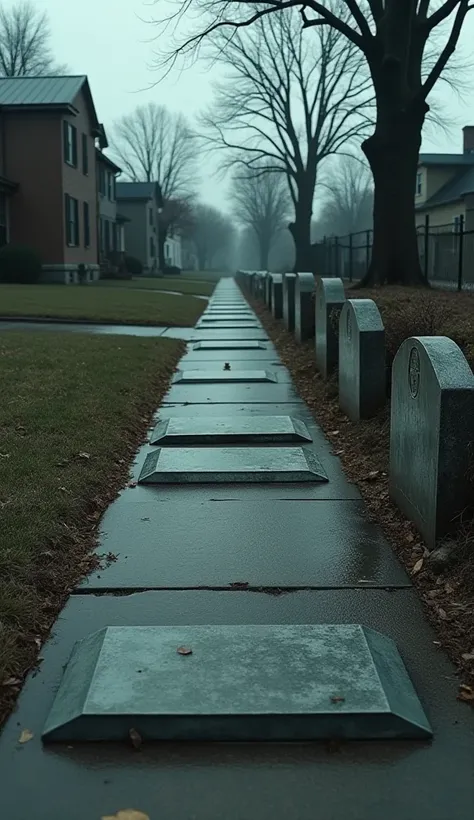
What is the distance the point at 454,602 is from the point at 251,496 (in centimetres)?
198

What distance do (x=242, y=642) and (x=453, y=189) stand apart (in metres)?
43.4

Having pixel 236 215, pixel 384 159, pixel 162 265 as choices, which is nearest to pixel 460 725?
pixel 384 159

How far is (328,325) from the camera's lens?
9625 millimetres

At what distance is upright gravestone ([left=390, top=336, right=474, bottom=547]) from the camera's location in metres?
4.18

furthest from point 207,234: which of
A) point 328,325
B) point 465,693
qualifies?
point 465,693

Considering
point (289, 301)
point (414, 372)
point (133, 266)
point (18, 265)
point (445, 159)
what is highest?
point (445, 159)

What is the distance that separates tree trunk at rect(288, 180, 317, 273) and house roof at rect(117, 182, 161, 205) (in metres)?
17.7

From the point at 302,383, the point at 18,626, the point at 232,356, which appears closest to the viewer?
the point at 18,626

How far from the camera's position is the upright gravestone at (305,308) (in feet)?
43.8

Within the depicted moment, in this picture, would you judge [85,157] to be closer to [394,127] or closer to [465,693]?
[394,127]

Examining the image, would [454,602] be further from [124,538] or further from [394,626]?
[124,538]

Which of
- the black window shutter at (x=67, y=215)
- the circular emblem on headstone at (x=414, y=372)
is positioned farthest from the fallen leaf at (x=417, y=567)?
the black window shutter at (x=67, y=215)

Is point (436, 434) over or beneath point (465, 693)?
over

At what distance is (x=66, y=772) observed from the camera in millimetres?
2572
